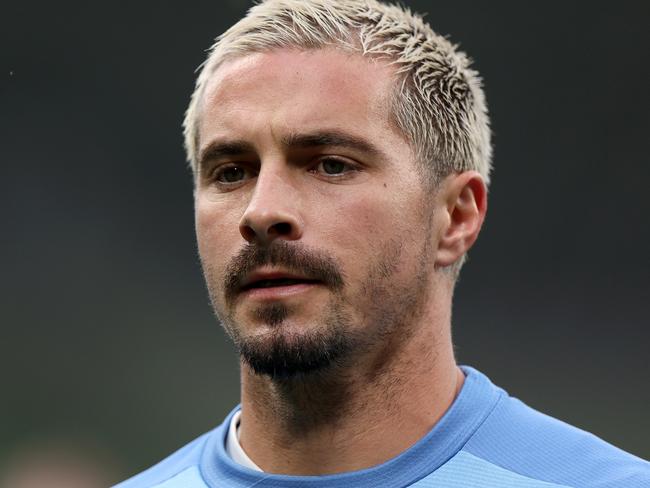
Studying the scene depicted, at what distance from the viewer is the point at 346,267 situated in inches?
77.8

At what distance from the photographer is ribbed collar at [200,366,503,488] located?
200 centimetres

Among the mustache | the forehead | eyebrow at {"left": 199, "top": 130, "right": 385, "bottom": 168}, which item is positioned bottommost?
the mustache

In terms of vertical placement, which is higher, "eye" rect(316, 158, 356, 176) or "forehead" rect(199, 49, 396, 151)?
"forehead" rect(199, 49, 396, 151)

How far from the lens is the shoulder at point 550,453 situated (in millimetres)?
1986

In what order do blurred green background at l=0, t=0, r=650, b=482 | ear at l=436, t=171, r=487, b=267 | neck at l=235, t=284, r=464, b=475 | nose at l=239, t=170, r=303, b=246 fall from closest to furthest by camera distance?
1. nose at l=239, t=170, r=303, b=246
2. neck at l=235, t=284, r=464, b=475
3. ear at l=436, t=171, r=487, b=267
4. blurred green background at l=0, t=0, r=650, b=482

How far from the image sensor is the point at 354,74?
2088 millimetres

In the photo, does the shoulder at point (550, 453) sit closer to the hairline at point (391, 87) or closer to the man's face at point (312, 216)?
the man's face at point (312, 216)

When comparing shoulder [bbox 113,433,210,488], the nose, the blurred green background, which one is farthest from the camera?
the blurred green background

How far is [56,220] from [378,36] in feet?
14.4

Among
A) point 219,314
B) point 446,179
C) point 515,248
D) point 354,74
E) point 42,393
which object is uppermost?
point 354,74

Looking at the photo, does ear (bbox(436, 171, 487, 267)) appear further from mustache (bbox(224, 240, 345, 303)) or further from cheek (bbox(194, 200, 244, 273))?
cheek (bbox(194, 200, 244, 273))

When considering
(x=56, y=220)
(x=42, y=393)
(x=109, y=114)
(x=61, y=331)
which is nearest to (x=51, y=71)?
(x=109, y=114)

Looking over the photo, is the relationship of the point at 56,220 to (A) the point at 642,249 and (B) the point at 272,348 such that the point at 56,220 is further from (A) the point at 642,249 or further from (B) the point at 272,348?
(B) the point at 272,348

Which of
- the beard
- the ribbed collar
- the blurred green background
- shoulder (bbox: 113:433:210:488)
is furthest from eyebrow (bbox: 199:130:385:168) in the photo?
the blurred green background
